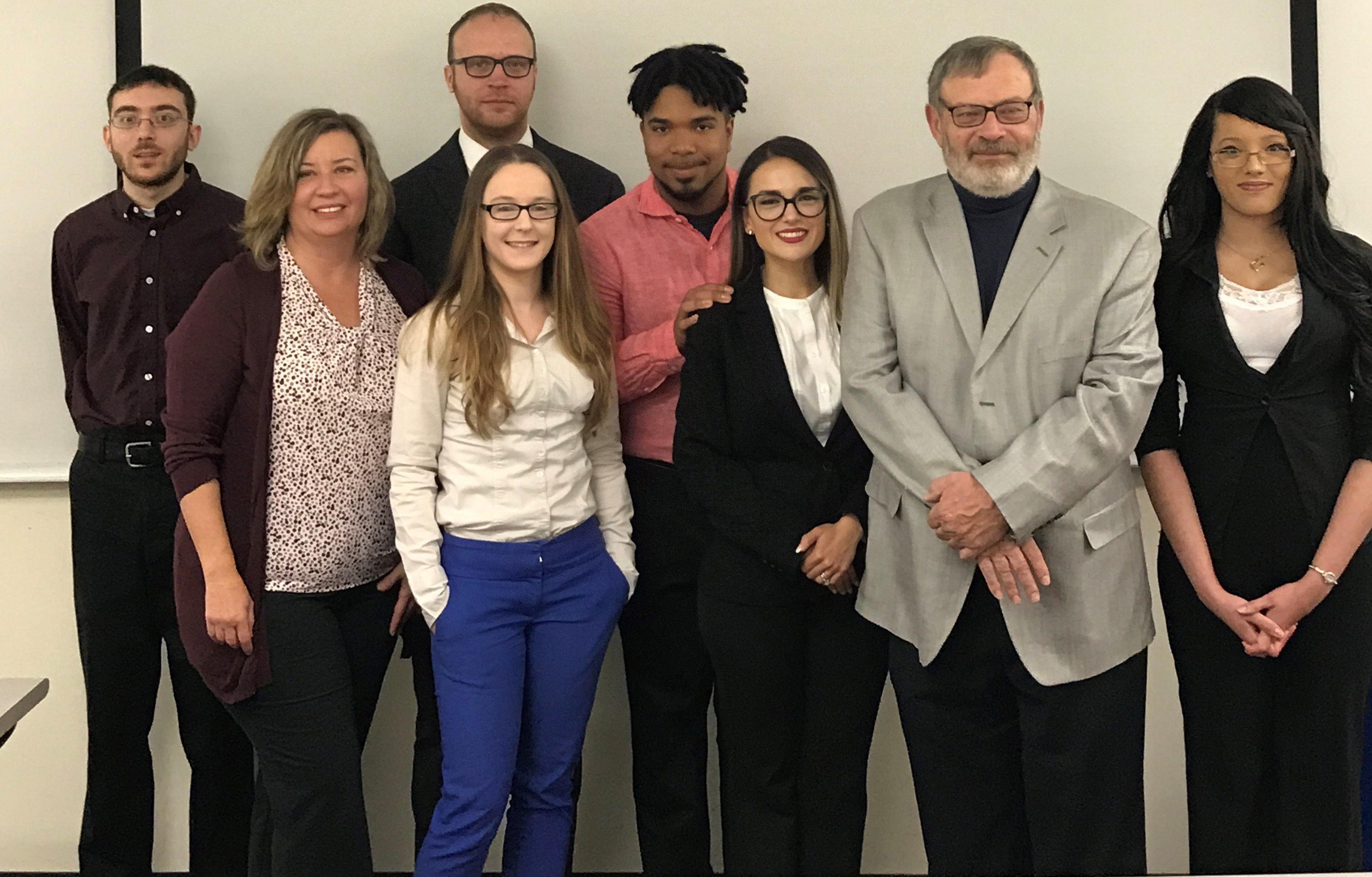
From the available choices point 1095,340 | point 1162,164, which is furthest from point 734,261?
point 1162,164

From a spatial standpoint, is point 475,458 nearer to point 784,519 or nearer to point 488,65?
point 784,519

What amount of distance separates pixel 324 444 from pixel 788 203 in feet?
3.14

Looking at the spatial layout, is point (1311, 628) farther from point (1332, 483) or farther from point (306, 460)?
point (306, 460)

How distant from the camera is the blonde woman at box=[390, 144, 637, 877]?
6.93 feet

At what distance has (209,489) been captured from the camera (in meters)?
2.05

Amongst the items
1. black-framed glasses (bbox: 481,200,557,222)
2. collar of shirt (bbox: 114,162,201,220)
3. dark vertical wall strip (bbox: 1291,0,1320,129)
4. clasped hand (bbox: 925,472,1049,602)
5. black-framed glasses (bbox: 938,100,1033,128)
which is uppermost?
dark vertical wall strip (bbox: 1291,0,1320,129)

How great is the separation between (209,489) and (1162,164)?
7.49ft

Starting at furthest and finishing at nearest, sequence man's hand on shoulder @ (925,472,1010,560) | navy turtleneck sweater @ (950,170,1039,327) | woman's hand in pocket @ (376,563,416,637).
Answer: woman's hand in pocket @ (376,563,416,637), navy turtleneck sweater @ (950,170,1039,327), man's hand on shoulder @ (925,472,1010,560)

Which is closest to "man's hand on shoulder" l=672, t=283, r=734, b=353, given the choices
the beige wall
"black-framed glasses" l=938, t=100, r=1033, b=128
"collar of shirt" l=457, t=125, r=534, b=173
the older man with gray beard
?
the older man with gray beard

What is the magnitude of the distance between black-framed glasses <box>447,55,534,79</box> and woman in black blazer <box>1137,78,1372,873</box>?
1443 millimetres

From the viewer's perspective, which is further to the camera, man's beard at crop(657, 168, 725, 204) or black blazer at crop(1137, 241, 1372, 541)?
man's beard at crop(657, 168, 725, 204)

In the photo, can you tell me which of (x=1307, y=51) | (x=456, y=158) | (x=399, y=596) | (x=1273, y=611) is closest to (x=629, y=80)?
(x=456, y=158)

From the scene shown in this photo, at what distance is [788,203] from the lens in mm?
2137

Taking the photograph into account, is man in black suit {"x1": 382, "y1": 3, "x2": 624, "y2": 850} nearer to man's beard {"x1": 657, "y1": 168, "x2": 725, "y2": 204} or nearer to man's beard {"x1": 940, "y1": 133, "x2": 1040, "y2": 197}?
man's beard {"x1": 657, "y1": 168, "x2": 725, "y2": 204}
